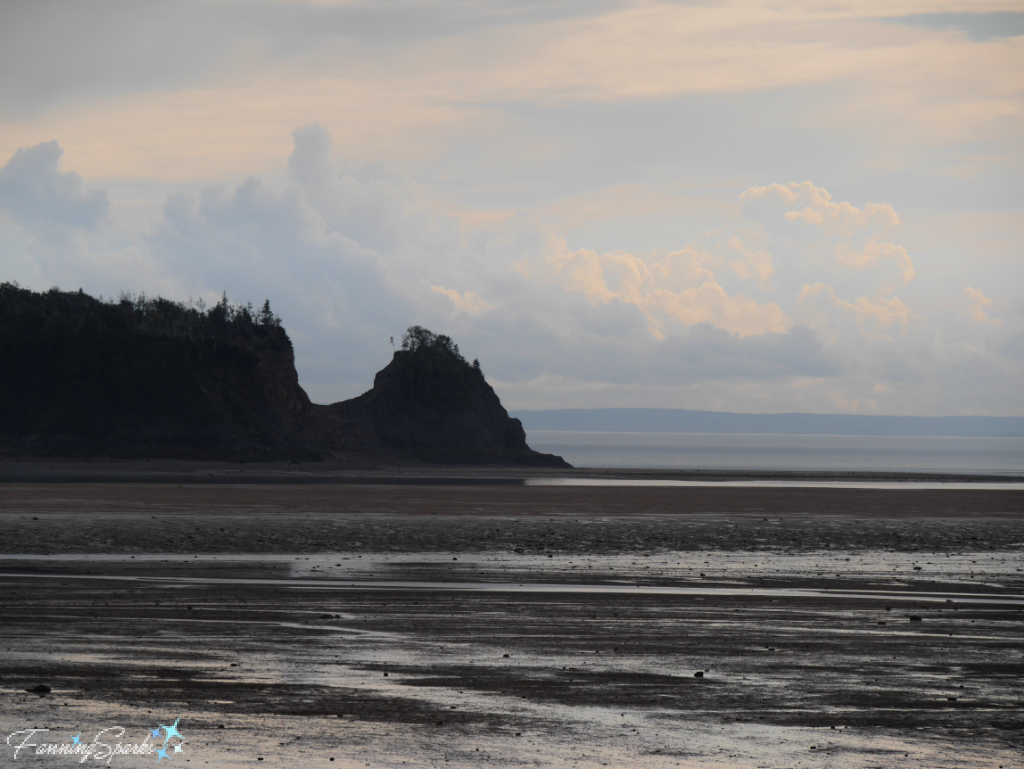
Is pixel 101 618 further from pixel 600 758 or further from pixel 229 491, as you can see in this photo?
pixel 229 491

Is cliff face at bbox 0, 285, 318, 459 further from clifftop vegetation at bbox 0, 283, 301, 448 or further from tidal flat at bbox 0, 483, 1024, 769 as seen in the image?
tidal flat at bbox 0, 483, 1024, 769

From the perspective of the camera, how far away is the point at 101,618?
49.6ft

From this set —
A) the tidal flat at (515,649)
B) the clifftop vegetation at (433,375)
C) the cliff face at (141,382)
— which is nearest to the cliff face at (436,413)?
the clifftop vegetation at (433,375)

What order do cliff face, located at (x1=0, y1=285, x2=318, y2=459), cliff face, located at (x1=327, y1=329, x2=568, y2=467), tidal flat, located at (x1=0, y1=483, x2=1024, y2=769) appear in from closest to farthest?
tidal flat, located at (x1=0, y1=483, x2=1024, y2=769)
cliff face, located at (x1=0, y1=285, x2=318, y2=459)
cliff face, located at (x1=327, y1=329, x2=568, y2=467)

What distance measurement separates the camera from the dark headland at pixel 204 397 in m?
116

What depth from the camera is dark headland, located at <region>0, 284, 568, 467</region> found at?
116312 mm

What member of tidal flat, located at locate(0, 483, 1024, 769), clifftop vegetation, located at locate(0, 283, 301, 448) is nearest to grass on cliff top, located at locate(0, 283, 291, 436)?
clifftop vegetation, located at locate(0, 283, 301, 448)

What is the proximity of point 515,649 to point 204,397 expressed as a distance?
114 meters

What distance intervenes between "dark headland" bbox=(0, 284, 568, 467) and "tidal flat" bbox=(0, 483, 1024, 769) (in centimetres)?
8891

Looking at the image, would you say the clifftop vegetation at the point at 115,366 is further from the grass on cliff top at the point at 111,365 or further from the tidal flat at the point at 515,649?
the tidal flat at the point at 515,649

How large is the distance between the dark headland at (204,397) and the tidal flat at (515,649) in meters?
88.9

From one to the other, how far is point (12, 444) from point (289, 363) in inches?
1472

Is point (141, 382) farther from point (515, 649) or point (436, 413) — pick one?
point (515, 649)

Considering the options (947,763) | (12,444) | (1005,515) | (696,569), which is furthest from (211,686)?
(12,444)
